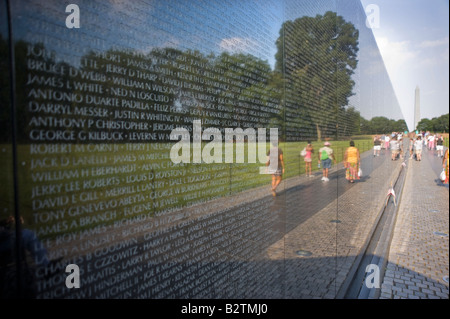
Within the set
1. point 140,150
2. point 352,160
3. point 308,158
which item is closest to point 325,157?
point 308,158

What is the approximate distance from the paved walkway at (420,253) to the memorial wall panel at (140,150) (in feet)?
7.77

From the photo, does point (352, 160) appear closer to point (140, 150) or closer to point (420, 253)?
point (420, 253)

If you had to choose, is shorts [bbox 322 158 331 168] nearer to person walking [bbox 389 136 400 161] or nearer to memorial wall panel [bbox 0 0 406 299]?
memorial wall panel [bbox 0 0 406 299]

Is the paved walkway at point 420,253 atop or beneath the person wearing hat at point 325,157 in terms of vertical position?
beneath

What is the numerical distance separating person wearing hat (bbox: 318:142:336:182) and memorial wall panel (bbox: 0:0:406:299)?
7.01ft

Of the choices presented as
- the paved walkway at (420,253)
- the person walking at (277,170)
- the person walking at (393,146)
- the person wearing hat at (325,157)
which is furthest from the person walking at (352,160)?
the person walking at (393,146)

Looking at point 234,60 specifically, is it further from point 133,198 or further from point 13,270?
point 13,270

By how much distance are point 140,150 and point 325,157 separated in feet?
14.0

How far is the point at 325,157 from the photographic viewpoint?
5.45 m

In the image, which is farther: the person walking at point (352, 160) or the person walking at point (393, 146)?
the person walking at point (393, 146)

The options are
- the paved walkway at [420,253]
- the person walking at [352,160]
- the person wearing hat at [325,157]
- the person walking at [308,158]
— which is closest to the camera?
the paved walkway at [420,253]

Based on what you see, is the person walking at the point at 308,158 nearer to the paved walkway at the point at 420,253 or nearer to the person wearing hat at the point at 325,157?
the person wearing hat at the point at 325,157

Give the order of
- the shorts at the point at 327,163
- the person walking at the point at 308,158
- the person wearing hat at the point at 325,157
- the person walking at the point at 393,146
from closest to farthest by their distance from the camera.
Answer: the person walking at the point at 308,158
the person wearing hat at the point at 325,157
the shorts at the point at 327,163
the person walking at the point at 393,146

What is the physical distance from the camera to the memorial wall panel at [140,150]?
1332 millimetres
